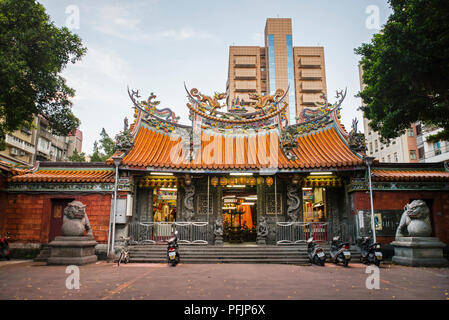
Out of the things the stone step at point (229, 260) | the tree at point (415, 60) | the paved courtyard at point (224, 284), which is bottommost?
the stone step at point (229, 260)

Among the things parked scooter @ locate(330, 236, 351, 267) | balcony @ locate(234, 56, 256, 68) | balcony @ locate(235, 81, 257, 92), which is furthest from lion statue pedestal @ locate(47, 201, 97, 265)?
balcony @ locate(234, 56, 256, 68)

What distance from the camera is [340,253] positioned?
34.4 feet

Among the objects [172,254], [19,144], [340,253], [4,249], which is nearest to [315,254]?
[340,253]

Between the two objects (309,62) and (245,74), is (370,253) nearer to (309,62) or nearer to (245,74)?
(245,74)

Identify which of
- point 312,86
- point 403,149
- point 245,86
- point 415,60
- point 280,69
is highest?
point 280,69

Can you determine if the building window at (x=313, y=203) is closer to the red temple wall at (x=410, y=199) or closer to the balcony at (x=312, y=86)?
the red temple wall at (x=410, y=199)

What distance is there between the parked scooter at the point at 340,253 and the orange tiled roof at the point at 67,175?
941 centimetres

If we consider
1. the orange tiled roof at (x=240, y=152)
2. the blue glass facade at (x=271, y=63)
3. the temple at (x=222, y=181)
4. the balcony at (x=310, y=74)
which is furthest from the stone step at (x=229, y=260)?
the balcony at (x=310, y=74)

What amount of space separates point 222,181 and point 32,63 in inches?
366

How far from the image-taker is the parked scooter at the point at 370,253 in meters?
10.3

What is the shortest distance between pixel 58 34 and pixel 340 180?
1401cm

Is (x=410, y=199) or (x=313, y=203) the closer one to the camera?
(x=410, y=199)

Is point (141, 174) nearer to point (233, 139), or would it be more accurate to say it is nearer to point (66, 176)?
point (66, 176)
